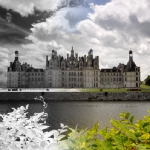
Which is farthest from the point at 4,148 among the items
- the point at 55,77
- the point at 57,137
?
the point at 55,77

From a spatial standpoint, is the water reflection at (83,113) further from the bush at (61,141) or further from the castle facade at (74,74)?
the castle facade at (74,74)

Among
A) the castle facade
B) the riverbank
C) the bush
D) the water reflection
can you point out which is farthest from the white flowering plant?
the castle facade

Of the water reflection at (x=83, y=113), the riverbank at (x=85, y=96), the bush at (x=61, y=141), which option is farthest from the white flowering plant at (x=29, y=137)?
the riverbank at (x=85, y=96)

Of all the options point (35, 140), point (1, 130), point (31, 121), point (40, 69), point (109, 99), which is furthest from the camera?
point (40, 69)

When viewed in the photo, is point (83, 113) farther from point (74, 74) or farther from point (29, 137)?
point (74, 74)

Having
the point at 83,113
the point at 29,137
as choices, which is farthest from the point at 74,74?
the point at 29,137

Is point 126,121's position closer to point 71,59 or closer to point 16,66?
point 71,59

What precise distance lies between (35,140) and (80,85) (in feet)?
161

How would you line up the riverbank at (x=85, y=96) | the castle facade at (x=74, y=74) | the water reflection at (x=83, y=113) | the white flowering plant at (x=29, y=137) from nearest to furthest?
the white flowering plant at (x=29, y=137), the water reflection at (x=83, y=113), the riverbank at (x=85, y=96), the castle facade at (x=74, y=74)

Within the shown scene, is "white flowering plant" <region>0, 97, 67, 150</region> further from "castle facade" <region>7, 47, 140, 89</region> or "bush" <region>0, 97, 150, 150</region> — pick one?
"castle facade" <region>7, 47, 140, 89</region>

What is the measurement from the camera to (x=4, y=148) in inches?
47.8

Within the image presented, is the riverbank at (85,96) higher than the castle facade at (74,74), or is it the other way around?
the castle facade at (74,74)

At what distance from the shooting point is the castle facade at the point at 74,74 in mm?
49672

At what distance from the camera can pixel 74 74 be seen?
50.1m
